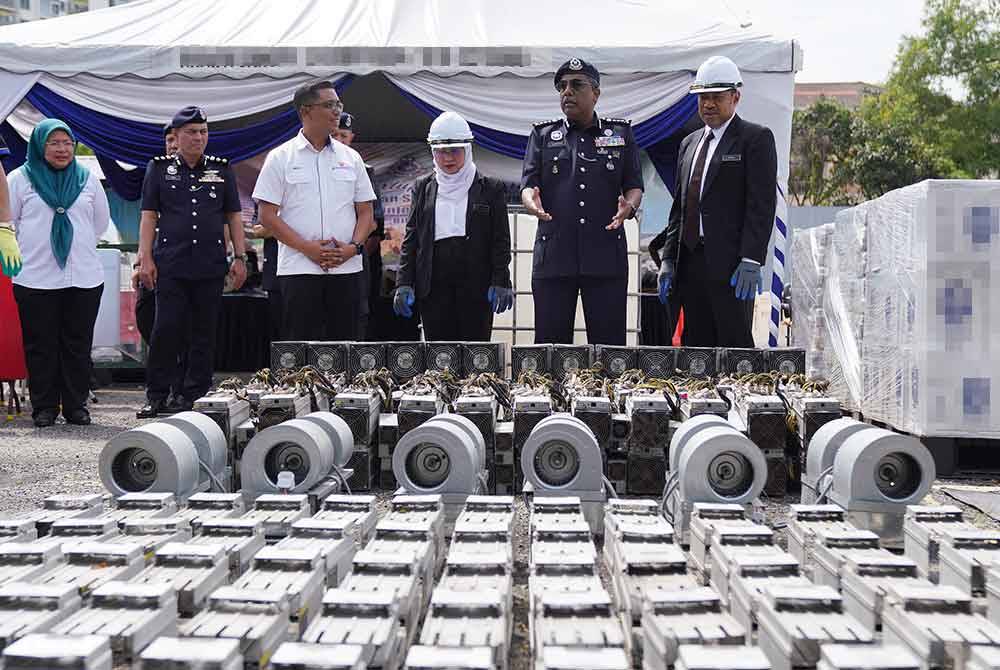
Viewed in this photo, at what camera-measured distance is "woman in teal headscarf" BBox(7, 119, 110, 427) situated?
6.39 meters

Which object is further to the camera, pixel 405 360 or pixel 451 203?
pixel 451 203

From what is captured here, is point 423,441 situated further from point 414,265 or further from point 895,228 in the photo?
point 895,228

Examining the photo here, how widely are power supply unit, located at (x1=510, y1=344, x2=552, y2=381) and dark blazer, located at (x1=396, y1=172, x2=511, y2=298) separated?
0.79 metres

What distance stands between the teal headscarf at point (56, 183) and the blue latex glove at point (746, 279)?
3881 mm

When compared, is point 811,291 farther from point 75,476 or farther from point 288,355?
point 75,476

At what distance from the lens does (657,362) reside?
491 centimetres

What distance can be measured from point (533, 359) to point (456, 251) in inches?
38.6

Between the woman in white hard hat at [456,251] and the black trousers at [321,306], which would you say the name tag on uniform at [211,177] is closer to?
the black trousers at [321,306]

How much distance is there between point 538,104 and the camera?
8727 millimetres

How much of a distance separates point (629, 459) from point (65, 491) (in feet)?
7.47

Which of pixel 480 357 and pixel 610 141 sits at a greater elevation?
pixel 610 141

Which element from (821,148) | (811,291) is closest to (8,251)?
(811,291)

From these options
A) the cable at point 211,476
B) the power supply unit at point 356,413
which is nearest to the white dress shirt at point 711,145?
the power supply unit at point 356,413

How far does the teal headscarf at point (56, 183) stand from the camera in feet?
21.0
